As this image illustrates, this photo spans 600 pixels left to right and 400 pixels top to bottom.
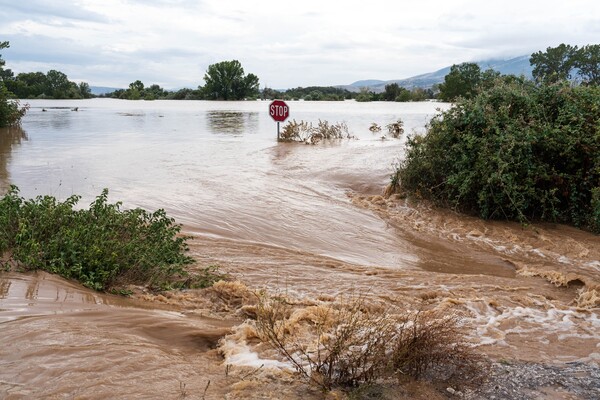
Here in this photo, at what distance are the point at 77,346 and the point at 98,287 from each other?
1.40 metres

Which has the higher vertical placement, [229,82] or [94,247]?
[229,82]

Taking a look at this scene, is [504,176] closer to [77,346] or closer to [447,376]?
[447,376]

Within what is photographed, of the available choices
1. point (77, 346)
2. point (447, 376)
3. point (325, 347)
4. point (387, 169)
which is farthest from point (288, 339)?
point (387, 169)

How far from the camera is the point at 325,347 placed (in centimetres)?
365

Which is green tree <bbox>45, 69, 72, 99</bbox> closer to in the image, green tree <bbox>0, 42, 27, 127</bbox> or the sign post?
green tree <bbox>0, 42, 27, 127</bbox>

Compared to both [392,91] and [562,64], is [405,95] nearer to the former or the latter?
[392,91]

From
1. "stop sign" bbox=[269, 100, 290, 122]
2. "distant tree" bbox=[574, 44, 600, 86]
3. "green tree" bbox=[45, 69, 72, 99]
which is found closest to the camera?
"stop sign" bbox=[269, 100, 290, 122]

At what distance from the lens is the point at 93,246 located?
5.03 m

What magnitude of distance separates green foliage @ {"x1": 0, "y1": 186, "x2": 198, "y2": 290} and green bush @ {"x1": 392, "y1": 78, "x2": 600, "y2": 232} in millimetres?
5533

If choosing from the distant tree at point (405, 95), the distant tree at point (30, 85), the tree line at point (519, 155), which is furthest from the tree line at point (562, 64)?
the distant tree at point (30, 85)

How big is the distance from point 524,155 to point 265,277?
5.44 m

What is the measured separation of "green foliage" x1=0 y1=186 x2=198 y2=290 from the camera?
193 inches

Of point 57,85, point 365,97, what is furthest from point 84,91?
point 365,97

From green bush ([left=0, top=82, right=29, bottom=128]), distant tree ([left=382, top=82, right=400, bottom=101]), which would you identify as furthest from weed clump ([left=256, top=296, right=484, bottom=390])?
distant tree ([left=382, top=82, right=400, bottom=101])
